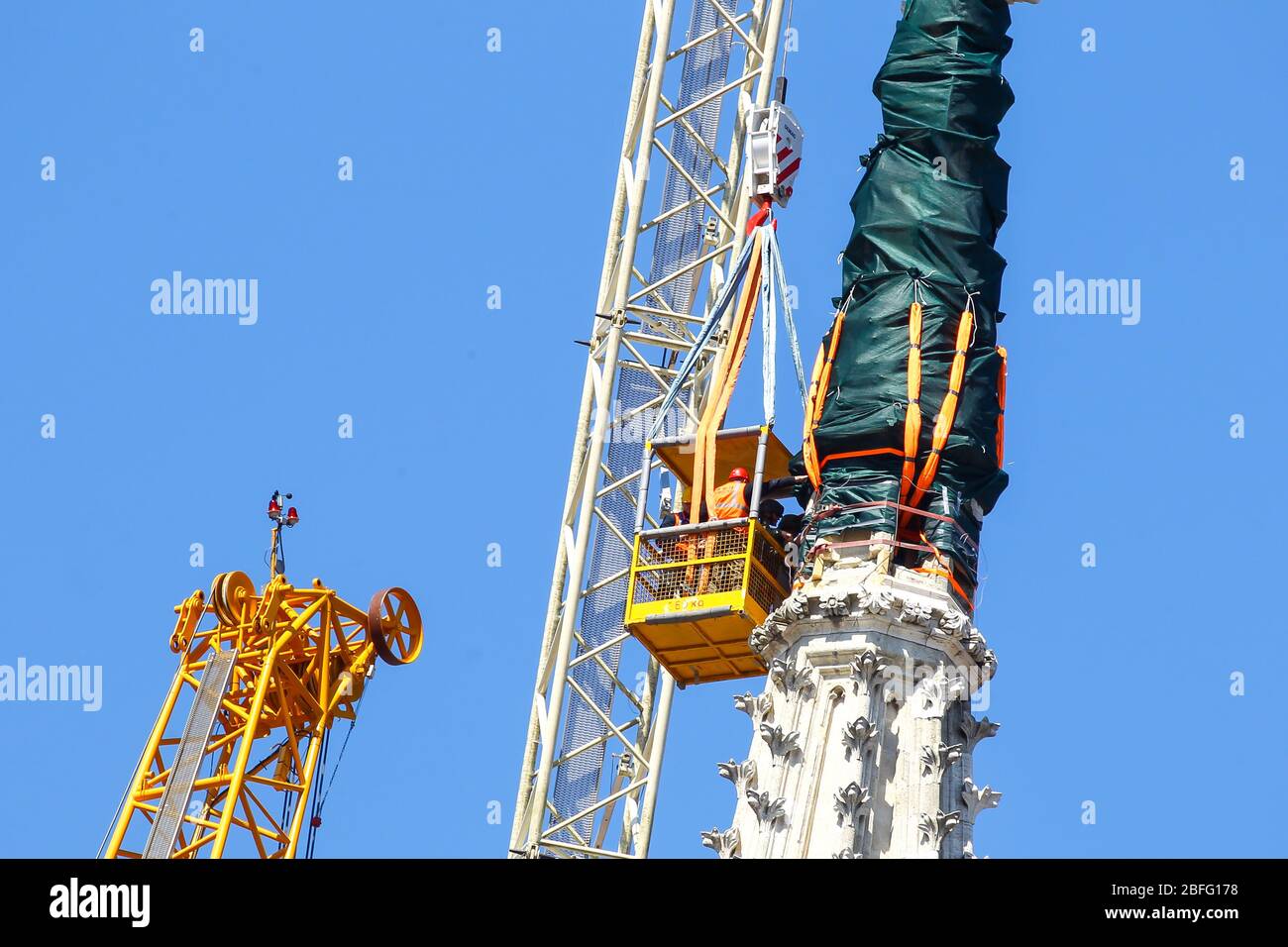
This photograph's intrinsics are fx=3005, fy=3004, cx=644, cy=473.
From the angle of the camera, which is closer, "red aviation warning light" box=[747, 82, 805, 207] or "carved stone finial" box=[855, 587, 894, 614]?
"carved stone finial" box=[855, 587, 894, 614]

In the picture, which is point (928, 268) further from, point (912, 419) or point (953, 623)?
point (953, 623)

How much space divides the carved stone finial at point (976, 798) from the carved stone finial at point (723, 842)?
388cm

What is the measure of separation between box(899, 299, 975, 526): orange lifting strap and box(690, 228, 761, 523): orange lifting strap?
23.7 feet

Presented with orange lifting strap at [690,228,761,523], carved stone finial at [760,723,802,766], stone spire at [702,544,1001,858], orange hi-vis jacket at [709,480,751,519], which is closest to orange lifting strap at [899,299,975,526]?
stone spire at [702,544,1001,858]

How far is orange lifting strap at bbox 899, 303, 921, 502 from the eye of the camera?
175ft

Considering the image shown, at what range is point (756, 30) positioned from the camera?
7912 cm

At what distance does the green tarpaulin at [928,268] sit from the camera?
177ft

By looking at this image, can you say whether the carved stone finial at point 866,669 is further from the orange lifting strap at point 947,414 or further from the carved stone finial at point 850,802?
the orange lifting strap at point 947,414

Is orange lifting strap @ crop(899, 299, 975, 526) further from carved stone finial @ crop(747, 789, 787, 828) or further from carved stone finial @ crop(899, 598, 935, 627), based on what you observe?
carved stone finial @ crop(747, 789, 787, 828)
